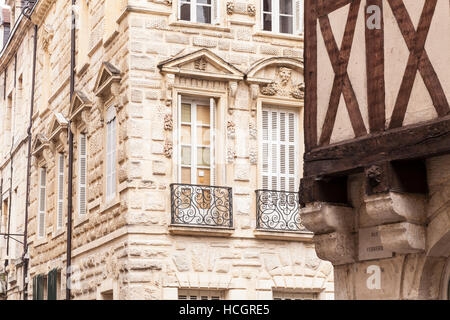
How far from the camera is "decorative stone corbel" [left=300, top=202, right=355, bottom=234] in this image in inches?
375

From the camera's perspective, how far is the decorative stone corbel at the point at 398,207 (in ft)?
29.0

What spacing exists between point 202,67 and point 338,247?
28.3 ft

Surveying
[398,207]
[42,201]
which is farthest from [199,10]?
[398,207]

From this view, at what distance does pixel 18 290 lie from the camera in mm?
26469

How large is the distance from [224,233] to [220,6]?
13.6 feet

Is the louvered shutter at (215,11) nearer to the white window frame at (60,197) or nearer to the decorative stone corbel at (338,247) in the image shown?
the white window frame at (60,197)

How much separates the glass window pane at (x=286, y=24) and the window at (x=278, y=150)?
1559 millimetres

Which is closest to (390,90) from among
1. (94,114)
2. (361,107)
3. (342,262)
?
(361,107)

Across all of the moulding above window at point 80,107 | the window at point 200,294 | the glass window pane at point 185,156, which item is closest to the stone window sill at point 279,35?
the glass window pane at point 185,156

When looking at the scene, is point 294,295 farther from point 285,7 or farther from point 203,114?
point 285,7

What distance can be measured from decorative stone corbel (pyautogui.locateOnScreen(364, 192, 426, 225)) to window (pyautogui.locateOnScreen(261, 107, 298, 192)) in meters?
9.23
